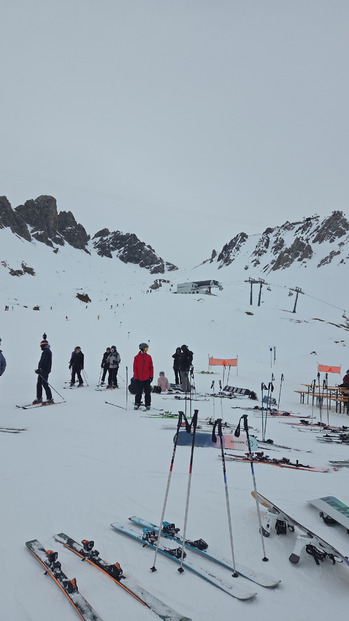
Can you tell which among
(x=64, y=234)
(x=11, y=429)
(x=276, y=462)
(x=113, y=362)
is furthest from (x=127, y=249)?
(x=276, y=462)

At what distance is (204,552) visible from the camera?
12.0 feet

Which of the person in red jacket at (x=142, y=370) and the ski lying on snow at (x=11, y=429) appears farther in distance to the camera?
the person in red jacket at (x=142, y=370)

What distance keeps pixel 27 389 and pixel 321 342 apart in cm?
2824

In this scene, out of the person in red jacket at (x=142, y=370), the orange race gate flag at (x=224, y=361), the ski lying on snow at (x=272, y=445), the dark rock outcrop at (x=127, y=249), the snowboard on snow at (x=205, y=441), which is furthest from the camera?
the dark rock outcrop at (x=127, y=249)

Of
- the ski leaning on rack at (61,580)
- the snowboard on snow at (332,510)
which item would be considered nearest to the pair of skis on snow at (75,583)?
the ski leaning on rack at (61,580)

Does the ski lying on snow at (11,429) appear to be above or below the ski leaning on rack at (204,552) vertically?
below

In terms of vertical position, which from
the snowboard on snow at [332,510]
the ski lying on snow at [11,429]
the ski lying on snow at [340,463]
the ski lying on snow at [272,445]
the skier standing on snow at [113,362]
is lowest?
the ski lying on snow at [11,429]

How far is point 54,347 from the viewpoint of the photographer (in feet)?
84.7

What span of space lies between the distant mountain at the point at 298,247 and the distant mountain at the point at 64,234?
37.8 metres

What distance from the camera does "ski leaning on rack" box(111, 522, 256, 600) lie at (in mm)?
3129

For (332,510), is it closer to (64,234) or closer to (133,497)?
(133,497)

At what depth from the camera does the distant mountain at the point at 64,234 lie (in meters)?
108

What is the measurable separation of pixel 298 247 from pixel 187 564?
104 m

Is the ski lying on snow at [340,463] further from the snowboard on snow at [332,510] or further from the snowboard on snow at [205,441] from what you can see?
the snowboard on snow at [332,510]
